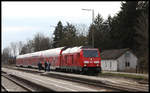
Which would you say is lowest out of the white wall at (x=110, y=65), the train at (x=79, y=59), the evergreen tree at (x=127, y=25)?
the white wall at (x=110, y=65)

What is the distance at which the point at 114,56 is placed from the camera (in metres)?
53.9

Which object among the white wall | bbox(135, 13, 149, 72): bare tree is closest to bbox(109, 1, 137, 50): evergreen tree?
the white wall

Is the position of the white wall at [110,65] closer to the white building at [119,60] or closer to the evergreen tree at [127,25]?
the white building at [119,60]

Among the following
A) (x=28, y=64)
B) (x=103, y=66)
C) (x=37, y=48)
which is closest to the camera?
(x=103, y=66)

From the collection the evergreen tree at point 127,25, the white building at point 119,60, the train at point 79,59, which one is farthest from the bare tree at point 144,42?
the evergreen tree at point 127,25

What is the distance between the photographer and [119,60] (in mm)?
54219

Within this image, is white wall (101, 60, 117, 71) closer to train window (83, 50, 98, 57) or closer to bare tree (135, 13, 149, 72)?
bare tree (135, 13, 149, 72)

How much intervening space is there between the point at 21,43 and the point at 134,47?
402 feet

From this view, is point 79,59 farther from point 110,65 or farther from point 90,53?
point 110,65

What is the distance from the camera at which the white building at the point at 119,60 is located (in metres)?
53.7

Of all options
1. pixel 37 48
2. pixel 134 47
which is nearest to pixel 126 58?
pixel 134 47

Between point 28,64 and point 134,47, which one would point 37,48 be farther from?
point 134,47

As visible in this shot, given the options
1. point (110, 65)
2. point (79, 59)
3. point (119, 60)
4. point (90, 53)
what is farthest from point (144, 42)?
point (110, 65)

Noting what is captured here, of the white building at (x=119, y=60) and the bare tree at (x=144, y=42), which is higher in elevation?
the bare tree at (x=144, y=42)
